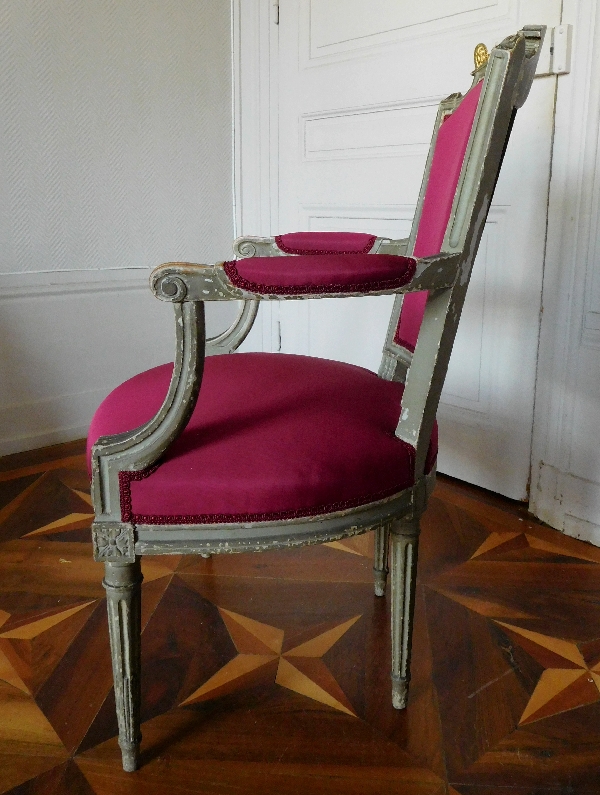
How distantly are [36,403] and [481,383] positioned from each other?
4.13 ft

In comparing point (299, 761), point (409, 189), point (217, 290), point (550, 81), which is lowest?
point (299, 761)

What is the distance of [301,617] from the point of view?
122 centimetres

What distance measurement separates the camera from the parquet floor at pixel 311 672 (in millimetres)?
896

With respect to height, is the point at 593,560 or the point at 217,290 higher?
the point at 217,290

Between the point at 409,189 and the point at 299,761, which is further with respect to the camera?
the point at 409,189

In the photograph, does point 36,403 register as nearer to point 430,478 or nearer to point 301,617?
point 301,617

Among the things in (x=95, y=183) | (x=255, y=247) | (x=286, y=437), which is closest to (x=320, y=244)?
(x=255, y=247)

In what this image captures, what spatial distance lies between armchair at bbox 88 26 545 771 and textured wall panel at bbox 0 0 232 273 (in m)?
1.25

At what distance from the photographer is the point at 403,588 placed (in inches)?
36.1

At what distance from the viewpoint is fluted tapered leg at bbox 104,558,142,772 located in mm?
794

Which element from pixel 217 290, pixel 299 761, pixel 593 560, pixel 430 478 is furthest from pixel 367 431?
pixel 593 560

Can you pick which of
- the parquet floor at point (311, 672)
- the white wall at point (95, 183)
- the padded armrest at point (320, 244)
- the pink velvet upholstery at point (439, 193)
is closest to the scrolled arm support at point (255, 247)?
the padded armrest at point (320, 244)

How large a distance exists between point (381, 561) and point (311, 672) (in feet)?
0.86

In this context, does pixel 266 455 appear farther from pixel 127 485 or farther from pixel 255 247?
pixel 255 247
